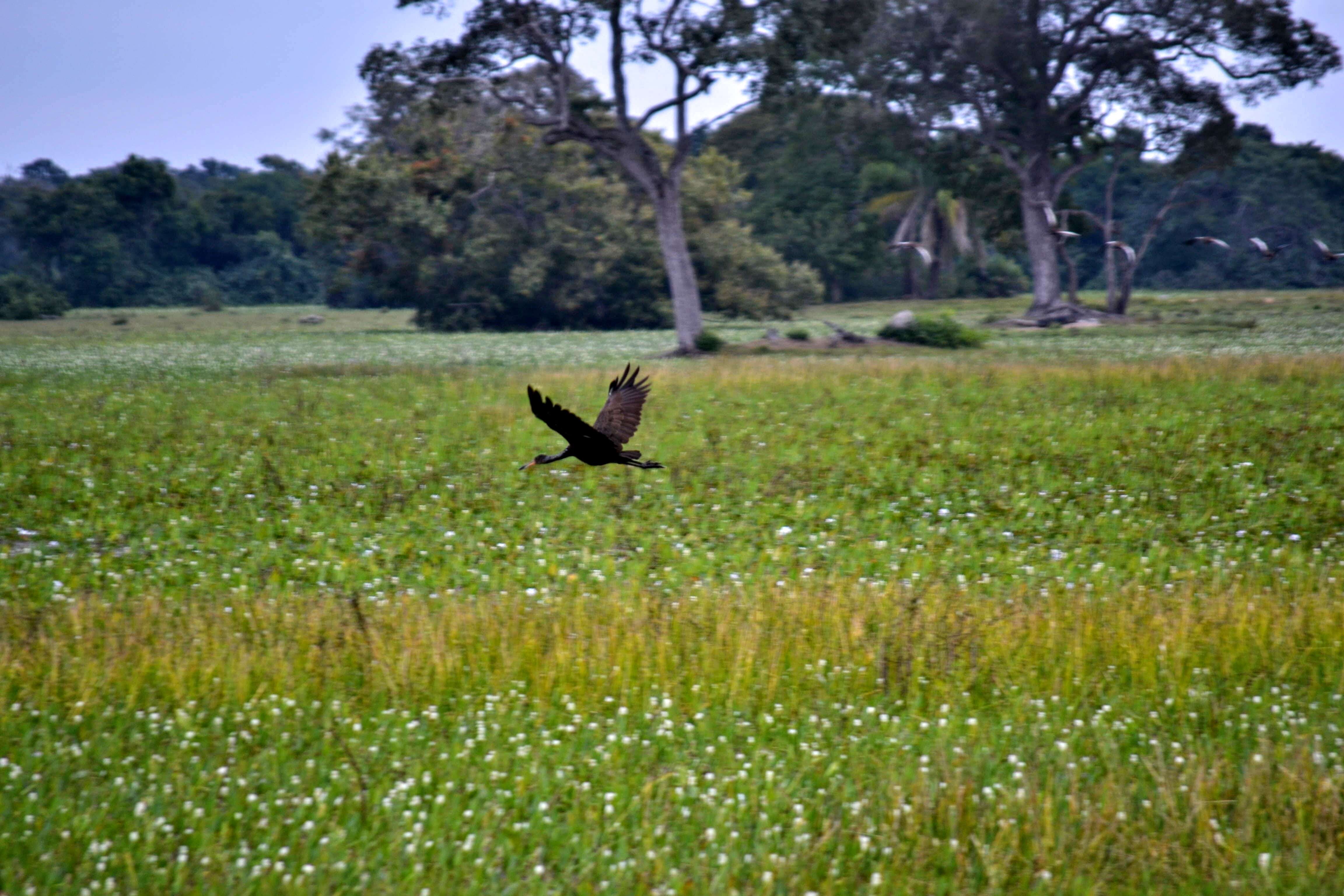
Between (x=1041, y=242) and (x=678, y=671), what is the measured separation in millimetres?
36501

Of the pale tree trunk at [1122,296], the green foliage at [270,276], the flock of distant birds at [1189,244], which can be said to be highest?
the green foliage at [270,276]

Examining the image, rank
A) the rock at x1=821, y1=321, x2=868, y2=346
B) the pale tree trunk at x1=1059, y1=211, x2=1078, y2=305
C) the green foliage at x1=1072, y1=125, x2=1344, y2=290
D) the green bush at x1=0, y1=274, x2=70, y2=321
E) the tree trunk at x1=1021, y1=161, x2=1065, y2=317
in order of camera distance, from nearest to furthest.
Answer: the rock at x1=821, y1=321, x2=868, y2=346 < the tree trunk at x1=1021, y1=161, x2=1065, y2=317 < the pale tree trunk at x1=1059, y1=211, x2=1078, y2=305 < the green bush at x1=0, y1=274, x2=70, y2=321 < the green foliage at x1=1072, y1=125, x2=1344, y2=290

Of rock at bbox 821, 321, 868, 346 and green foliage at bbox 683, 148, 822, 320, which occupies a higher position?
green foliage at bbox 683, 148, 822, 320

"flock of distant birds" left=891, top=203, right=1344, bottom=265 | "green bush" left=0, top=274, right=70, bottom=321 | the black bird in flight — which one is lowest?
the black bird in flight

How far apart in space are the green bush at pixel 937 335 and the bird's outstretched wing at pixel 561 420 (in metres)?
23.1

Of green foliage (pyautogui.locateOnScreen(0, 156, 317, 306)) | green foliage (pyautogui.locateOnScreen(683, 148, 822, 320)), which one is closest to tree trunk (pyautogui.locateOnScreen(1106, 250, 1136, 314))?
green foliage (pyautogui.locateOnScreen(683, 148, 822, 320))

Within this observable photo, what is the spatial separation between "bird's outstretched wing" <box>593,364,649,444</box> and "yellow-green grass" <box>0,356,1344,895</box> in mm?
1164

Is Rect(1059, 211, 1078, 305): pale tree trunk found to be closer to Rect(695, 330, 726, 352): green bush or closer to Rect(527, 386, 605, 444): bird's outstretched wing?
Rect(695, 330, 726, 352): green bush

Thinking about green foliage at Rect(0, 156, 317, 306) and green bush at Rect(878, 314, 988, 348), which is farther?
green foliage at Rect(0, 156, 317, 306)

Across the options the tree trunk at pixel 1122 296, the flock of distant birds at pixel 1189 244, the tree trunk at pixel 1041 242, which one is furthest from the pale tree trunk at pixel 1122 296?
the flock of distant birds at pixel 1189 244

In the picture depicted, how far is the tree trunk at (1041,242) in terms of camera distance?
3859 cm

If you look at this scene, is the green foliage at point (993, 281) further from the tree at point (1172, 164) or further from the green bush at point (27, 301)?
the green bush at point (27, 301)

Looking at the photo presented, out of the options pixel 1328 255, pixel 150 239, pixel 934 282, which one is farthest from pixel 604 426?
pixel 150 239

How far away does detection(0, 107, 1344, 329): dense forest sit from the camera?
4134 centimetres
